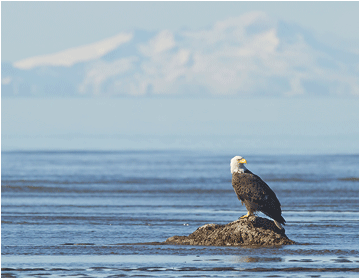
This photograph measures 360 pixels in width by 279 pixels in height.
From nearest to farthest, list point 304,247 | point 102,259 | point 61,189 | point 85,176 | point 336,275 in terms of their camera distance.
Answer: point 336,275 < point 102,259 < point 304,247 < point 61,189 < point 85,176

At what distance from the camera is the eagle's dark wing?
49.4 ft

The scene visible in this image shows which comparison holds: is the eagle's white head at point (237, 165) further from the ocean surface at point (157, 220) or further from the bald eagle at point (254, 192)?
the ocean surface at point (157, 220)

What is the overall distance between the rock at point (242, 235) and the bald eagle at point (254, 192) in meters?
0.22

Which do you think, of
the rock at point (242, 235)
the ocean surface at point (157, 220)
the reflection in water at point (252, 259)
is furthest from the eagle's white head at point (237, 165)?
the reflection in water at point (252, 259)

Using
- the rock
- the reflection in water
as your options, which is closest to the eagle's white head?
the rock

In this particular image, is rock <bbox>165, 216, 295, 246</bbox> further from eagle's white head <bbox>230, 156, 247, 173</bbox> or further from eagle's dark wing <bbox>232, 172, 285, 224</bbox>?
eagle's white head <bbox>230, 156, 247, 173</bbox>

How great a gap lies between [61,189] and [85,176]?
607cm

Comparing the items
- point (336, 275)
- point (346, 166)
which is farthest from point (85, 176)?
point (336, 275)

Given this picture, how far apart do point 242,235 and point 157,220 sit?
500cm

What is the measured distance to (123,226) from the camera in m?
18.4

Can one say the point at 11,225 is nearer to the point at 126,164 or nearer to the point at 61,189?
the point at 61,189

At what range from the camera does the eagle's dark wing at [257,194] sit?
1506cm

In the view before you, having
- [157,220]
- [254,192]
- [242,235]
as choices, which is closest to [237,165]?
[254,192]

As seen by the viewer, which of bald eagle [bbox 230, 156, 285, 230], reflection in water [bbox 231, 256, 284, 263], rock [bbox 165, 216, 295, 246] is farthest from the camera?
bald eagle [bbox 230, 156, 285, 230]
